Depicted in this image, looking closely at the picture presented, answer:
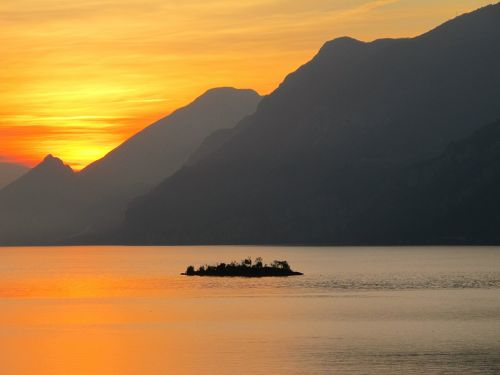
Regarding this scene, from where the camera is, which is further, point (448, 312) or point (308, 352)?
point (448, 312)

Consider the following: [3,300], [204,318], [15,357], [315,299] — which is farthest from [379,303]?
[15,357]

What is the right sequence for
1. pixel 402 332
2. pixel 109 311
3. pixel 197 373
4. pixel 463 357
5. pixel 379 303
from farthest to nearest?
pixel 379 303 → pixel 109 311 → pixel 402 332 → pixel 463 357 → pixel 197 373

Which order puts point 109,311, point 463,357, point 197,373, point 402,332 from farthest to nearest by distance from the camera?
point 109,311 < point 402,332 < point 463,357 < point 197,373

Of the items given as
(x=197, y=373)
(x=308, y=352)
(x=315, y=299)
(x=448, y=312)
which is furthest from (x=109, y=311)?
(x=197, y=373)

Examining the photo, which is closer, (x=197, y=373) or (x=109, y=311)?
(x=197, y=373)

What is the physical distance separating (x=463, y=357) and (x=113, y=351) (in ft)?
109

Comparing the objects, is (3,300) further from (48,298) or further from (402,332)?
(402,332)

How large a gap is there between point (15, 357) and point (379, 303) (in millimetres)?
79348

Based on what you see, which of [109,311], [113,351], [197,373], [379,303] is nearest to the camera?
[197,373]

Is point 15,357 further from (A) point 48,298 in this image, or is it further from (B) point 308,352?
(A) point 48,298

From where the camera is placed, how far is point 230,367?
320ft

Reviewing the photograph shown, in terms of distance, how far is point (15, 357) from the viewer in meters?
107

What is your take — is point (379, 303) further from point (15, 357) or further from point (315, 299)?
point (15, 357)

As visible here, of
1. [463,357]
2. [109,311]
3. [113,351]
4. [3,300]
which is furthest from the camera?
[3,300]
